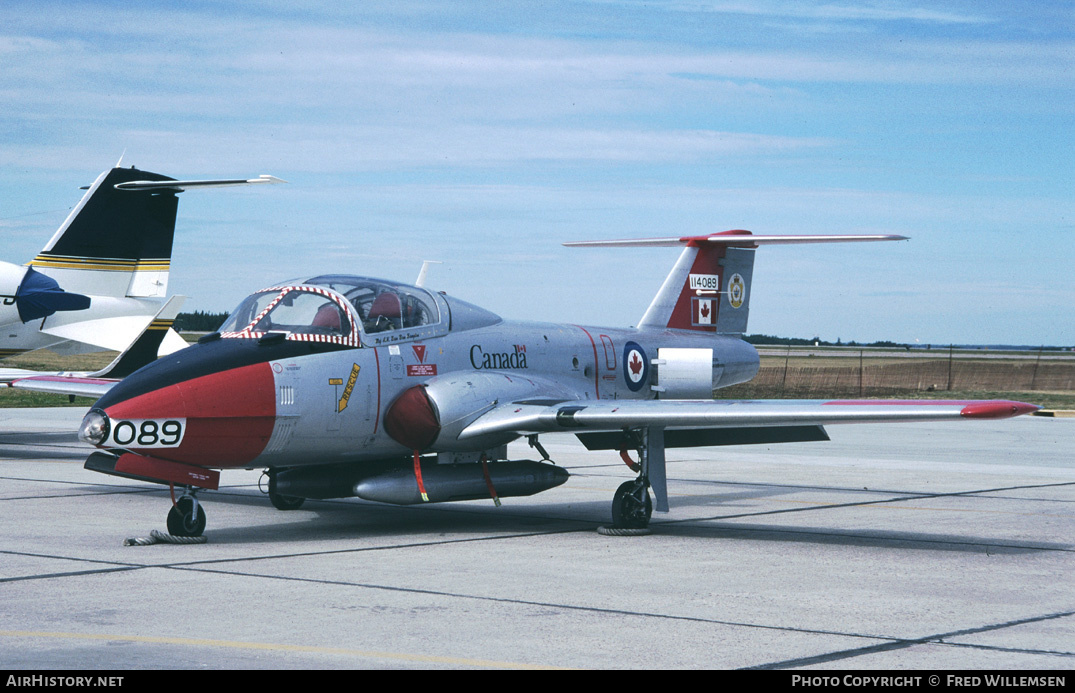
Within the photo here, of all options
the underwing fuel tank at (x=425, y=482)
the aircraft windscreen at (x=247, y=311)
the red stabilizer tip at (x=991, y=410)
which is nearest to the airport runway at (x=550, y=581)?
the underwing fuel tank at (x=425, y=482)

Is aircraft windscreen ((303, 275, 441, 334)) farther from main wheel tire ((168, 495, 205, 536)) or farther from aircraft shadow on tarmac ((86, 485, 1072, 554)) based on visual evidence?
main wheel tire ((168, 495, 205, 536))

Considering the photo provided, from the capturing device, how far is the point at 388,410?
39.1ft

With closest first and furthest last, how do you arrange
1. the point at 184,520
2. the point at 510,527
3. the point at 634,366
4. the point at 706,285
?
the point at 184,520, the point at 510,527, the point at 634,366, the point at 706,285

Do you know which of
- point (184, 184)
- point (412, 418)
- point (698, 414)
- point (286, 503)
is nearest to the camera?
point (698, 414)

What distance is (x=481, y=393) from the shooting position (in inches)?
486

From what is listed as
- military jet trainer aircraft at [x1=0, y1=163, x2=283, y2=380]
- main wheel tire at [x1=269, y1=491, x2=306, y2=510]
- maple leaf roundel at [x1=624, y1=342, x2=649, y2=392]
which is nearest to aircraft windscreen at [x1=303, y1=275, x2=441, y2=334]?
main wheel tire at [x1=269, y1=491, x2=306, y2=510]

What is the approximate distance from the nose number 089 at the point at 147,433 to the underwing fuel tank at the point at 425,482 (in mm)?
1927

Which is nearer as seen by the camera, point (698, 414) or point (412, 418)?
point (698, 414)

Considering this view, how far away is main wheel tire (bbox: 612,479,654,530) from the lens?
12.2 meters

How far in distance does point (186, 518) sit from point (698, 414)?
16.4ft

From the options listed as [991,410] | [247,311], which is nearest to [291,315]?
[247,311]

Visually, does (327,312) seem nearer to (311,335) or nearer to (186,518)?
(311,335)

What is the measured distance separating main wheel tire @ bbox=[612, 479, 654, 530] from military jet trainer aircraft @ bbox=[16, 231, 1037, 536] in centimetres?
1
